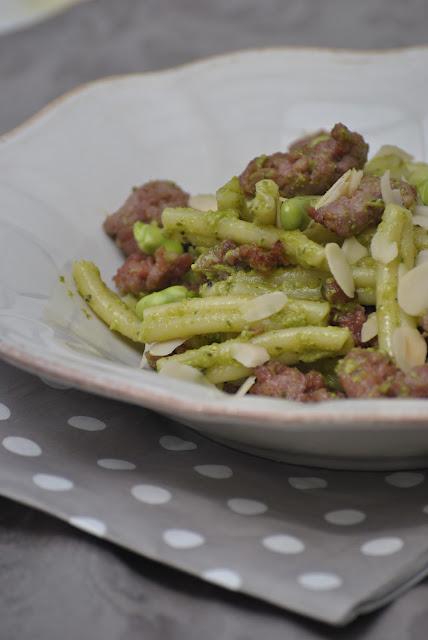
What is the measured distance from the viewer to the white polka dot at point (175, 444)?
2025 mm

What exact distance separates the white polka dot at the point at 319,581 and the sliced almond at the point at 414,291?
0.62 m

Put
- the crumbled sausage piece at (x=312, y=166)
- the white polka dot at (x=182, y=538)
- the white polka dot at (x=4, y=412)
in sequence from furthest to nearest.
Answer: the crumbled sausage piece at (x=312, y=166)
the white polka dot at (x=4, y=412)
the white polka dot at (x=182, y=538)

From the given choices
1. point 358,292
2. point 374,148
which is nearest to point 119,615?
point 358,292

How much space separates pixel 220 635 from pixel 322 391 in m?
0.54

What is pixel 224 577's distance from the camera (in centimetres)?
156

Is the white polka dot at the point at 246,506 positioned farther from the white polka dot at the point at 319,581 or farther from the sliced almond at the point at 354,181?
the sliced almond at the point at 354,181

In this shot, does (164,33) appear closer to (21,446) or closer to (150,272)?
(150,272)

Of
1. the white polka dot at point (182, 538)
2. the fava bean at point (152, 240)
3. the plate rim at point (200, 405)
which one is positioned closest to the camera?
the plate rim at point (200, 405)

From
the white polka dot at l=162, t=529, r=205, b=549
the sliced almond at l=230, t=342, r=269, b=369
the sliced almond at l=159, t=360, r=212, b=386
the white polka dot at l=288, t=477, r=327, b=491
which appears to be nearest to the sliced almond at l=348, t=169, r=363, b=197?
the sliced almond at l=230, t=342, r=269, b=369

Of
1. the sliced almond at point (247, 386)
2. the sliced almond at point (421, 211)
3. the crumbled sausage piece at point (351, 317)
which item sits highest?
the sliced almond at point (421, 211)

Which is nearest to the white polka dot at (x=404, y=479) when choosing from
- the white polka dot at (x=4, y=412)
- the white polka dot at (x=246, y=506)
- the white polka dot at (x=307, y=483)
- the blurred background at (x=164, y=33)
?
the white polka dot at (x=307, y=483)

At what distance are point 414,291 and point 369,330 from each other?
12 centimetres

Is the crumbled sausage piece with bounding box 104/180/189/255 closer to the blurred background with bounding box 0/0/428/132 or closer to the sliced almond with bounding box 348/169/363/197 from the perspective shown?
the sliced almond with bounding box 348/169/363/197

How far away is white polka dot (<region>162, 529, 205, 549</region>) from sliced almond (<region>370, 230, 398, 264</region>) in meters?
0.72
